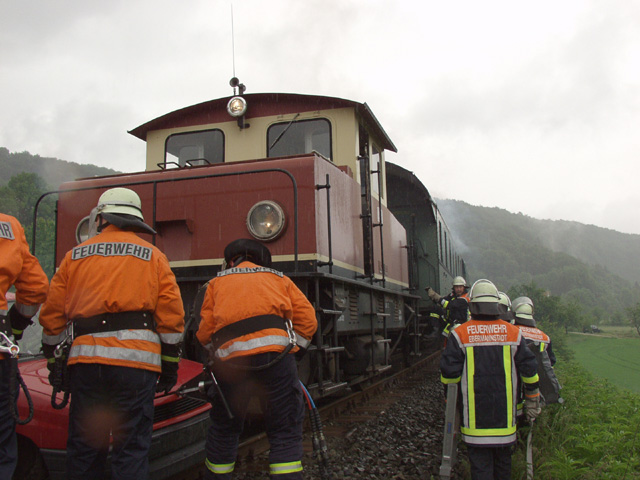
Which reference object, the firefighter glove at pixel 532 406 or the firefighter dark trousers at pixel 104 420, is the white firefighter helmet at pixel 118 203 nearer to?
the firefighter dark trousers at pixel 104 420

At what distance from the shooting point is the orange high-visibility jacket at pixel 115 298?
108 inches

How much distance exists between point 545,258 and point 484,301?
140 meters

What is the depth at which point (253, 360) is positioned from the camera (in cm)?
304

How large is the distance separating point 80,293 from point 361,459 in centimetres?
272

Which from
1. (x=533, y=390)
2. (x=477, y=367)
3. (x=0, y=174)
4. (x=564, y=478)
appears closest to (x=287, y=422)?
(x=477, y=367)

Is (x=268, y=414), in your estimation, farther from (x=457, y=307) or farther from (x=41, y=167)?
(x=41, y=167)

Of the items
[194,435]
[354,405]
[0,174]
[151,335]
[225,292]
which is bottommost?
[354,405]

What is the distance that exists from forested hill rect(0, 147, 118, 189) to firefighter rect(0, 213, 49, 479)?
92.0 meters

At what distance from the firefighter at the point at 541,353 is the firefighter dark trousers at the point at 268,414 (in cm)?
165

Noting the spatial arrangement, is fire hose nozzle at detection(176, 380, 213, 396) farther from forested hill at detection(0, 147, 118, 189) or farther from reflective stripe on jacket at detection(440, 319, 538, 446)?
forested hill at detection(0, 147, 118, 189)

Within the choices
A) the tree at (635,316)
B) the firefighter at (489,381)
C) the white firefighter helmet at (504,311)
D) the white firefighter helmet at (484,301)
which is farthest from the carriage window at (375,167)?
the tree at (635,316)

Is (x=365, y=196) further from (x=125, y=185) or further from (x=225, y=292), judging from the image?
(x=225, y=292)

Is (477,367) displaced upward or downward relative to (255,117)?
downward

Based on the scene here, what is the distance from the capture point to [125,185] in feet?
17.1
